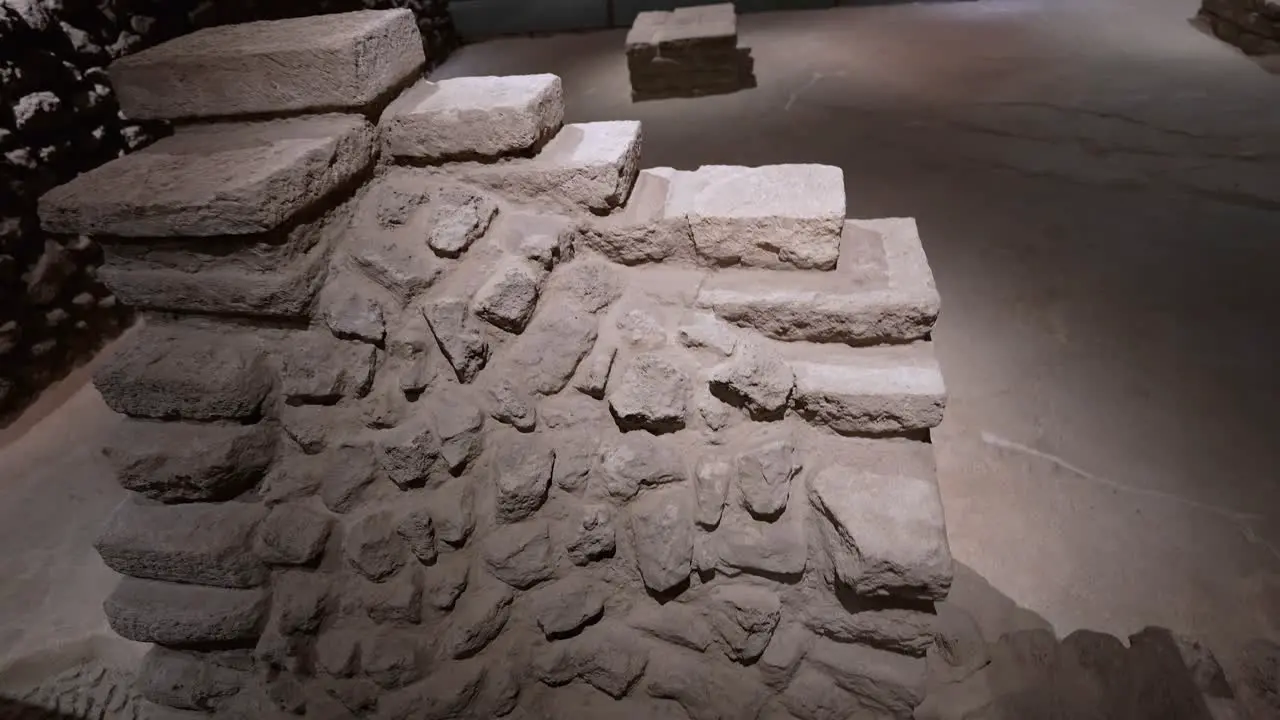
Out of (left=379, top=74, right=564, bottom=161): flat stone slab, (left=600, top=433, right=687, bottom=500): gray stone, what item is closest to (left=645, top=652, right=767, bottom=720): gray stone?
(left=600, top=433, right=687, bottom=500): gray stone

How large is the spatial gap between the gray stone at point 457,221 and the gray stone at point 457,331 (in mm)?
149

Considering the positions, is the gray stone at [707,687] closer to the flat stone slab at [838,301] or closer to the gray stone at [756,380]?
the gray stone at [756,380]

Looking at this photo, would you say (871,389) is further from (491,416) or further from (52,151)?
(52,151)

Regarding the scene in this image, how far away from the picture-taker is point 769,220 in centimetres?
194

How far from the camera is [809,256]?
78.1 inches

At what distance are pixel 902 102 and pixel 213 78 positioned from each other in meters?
5.18

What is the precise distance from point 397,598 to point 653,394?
0.86 meters

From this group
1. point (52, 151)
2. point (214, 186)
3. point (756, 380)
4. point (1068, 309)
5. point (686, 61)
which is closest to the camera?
point (214, 186)

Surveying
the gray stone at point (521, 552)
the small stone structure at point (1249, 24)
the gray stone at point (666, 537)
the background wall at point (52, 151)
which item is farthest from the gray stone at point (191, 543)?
the small stone structure at point (1249, 24)

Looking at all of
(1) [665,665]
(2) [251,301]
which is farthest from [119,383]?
(1) [665,665]

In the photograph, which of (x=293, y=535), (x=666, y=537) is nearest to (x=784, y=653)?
(x=666, y=537)

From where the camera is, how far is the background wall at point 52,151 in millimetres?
3648

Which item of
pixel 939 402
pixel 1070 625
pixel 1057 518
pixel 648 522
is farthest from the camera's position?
pixel 1057 518

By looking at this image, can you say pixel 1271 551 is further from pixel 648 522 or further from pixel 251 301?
pixel 251 301
